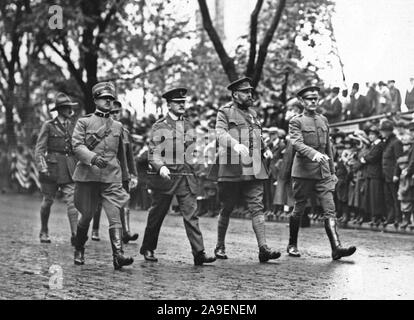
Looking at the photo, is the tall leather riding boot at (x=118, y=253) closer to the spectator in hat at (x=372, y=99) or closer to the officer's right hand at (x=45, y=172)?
the officer's right hand at (x=45, y=172)

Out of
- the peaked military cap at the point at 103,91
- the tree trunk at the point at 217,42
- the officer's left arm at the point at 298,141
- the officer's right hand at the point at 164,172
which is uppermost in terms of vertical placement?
the tree trunk at the point at 217,42

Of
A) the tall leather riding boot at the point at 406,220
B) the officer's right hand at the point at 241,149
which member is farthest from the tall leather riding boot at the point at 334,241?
the tall leather riding boot at the point at 406,220

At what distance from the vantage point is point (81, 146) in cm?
946

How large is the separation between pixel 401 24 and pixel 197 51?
14.0m

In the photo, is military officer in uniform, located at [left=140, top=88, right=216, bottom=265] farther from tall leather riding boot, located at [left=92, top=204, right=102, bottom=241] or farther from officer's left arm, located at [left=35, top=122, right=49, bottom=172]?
tall leather riding boot, located at [left=92, top=204, right=102, bottom=241]

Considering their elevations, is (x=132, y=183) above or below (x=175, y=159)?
below

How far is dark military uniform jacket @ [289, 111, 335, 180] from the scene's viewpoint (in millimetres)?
10484

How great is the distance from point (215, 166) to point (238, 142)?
63 centimetres

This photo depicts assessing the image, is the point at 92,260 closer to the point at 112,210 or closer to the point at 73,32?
the point at 112,210

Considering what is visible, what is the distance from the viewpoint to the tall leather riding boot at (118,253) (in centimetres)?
929

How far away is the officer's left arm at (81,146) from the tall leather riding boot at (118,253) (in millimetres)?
790

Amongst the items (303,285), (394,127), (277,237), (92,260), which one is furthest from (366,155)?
(303,285)

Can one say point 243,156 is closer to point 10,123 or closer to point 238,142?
point 238,142

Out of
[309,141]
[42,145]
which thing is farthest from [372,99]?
[309,141]
